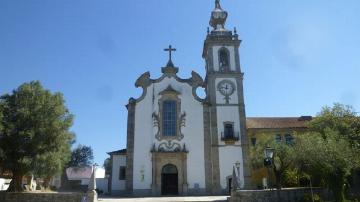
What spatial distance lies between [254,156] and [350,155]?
1109 cm

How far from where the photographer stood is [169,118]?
32875mm

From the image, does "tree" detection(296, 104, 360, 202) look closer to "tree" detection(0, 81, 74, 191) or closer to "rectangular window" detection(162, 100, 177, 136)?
"rectangular window" detection(162, 100, 177, 136)

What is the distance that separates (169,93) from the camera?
33.3m

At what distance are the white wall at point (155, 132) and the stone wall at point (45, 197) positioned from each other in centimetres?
1007

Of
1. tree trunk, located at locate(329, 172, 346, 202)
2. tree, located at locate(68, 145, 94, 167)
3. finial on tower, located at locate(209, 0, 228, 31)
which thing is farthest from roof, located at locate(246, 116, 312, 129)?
tree, located at locate(68, 145, 94, 167)

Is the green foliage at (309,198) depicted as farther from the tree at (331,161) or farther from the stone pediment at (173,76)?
the stone pediment at (173,76)

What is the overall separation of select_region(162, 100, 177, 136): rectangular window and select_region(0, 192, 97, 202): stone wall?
12.6 metres

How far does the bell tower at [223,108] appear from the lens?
31328 mm

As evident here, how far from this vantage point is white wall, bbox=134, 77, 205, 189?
1221 inches

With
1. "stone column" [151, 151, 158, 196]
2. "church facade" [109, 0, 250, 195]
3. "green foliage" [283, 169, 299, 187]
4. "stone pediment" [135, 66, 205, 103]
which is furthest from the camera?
"stone pediment" [135, 66, 205, 103]

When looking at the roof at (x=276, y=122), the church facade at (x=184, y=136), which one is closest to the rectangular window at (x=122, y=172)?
the church facade at (x=184, y=136)

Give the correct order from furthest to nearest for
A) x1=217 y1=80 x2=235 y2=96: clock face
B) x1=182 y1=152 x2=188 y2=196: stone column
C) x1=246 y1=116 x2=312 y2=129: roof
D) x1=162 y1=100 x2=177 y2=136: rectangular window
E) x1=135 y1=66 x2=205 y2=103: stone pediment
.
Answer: x1=246 y1=116 x2=312 y2=129: roof < x1=217 y1=80 x2=235 y2=96: clock face < x1=135 y1=66 x2=205 y2=103: stone pediment < x1=162 y1=100 x2=177 y2=136: rectangular window < x1=182 y1=152 x2=188 y2=196: stone column

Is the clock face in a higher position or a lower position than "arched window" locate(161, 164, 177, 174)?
higher

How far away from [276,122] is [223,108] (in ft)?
31.9
